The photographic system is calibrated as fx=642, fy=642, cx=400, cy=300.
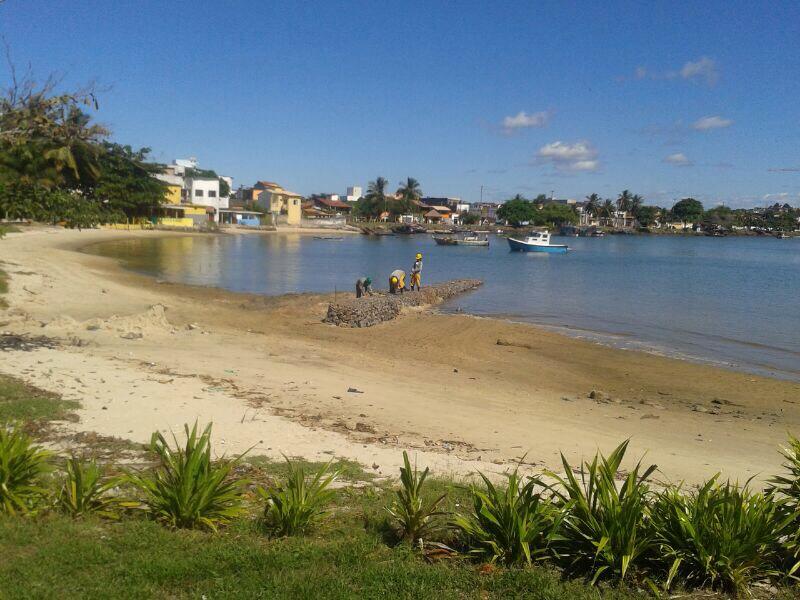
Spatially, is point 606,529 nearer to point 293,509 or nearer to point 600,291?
point 293,509

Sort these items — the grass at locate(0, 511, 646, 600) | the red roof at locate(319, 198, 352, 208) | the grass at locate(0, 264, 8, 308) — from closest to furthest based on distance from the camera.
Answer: the grass at locate(0, 511, 646, 600)
the grass at locate(0, 264, 8, 308)
the red roof at locate(319, 198, 352, 208)

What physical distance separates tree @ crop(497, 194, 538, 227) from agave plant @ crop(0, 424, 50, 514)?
509 ft

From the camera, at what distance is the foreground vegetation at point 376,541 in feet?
13.6

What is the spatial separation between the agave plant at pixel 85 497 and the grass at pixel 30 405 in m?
2.91

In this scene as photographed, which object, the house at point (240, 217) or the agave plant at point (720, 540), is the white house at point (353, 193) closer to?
the house at point (240, 217)

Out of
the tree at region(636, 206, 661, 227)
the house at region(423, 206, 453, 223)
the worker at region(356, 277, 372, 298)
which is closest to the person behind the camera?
the worker at region(356, 277, 372, 298)

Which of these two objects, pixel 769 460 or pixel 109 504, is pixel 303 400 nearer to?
pixel 109 504

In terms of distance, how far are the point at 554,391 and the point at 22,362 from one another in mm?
10196

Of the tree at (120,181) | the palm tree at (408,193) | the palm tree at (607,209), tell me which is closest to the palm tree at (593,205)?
the palm tree at (607,209)

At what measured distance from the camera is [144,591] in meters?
3.92

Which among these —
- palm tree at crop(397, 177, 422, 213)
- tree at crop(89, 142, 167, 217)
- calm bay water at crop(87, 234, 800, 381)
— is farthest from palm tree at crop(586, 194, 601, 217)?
tree at crop(89, 142, 167, 217)

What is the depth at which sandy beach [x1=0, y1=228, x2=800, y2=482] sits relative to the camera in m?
8.42

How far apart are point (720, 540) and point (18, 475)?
522cm

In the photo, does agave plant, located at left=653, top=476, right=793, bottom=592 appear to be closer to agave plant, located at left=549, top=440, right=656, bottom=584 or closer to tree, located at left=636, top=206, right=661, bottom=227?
agave plant, located at left=549, top=440, right=656, bottom=584
